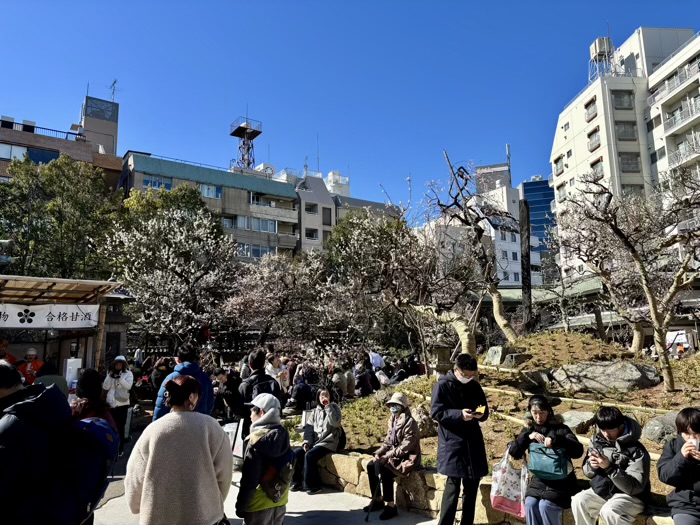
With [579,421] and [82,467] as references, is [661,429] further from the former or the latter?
[82,467]

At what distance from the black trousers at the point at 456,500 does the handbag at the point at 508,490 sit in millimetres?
179

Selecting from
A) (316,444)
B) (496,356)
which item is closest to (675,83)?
(496,356)

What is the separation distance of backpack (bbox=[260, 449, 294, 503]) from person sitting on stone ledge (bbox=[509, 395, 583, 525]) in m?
1.95

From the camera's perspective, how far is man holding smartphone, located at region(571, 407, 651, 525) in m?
3.84

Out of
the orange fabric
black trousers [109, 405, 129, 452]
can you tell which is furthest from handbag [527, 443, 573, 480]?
the orange fabric

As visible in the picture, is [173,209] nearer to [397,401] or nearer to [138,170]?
[138,170]

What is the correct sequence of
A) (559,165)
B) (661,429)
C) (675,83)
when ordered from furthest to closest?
(559,165) < (675,83) < (661,429)

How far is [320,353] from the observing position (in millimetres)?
18203

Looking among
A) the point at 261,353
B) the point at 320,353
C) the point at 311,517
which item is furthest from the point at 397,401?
the point at 320,353

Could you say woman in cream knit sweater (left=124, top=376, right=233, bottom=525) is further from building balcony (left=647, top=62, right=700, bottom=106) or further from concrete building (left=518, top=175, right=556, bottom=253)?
concrete building (left=518, top=175, right=556, bottom=253)

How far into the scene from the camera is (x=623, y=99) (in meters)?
36.3

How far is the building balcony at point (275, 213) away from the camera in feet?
123

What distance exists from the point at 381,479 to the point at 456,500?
1350mm

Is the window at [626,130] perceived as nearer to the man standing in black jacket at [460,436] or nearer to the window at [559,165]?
the window at [559,165]
